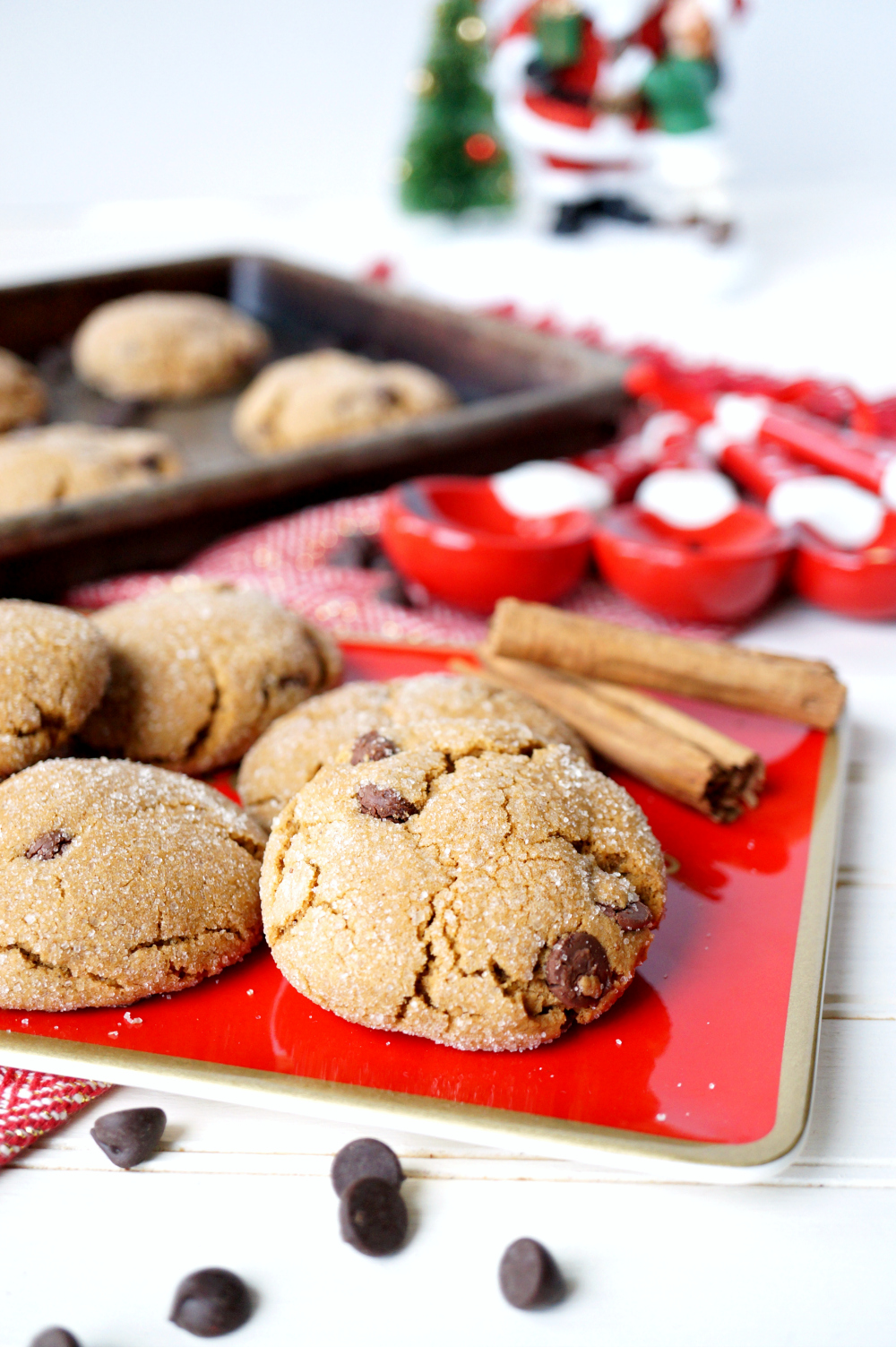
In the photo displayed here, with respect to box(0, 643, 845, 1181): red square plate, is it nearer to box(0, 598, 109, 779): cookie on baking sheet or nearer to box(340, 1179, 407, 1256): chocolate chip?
box(340, 1179, 407, 1256): chocolate chip

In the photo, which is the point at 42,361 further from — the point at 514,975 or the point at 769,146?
the point at 769,146

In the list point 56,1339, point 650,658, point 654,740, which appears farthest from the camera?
point 650,658

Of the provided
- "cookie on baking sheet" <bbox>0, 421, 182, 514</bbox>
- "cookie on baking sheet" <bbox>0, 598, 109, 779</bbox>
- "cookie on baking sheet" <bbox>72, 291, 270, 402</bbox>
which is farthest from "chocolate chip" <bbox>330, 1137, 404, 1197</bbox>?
"cookie on baking sheet" <bbox>72, 291, 270, 402</bbox>

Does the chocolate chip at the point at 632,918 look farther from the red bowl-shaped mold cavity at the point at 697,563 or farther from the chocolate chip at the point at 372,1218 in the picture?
the red bowl-shaped mold cavity at the point at 697,563

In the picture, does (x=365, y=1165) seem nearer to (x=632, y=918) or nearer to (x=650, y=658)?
(x=632, y=918)

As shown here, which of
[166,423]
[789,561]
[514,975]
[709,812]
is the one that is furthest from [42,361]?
[514,975]

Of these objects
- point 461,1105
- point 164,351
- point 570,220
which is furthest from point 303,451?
point 570,220

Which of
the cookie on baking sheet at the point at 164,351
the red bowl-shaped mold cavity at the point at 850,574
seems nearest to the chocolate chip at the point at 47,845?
the red bowl-shaped mold cavity at the point at 850,574
